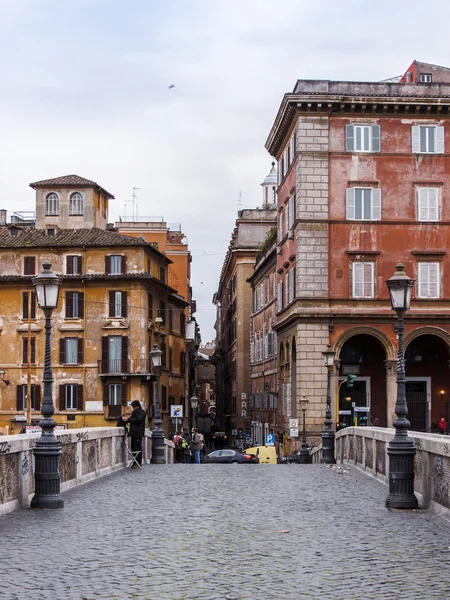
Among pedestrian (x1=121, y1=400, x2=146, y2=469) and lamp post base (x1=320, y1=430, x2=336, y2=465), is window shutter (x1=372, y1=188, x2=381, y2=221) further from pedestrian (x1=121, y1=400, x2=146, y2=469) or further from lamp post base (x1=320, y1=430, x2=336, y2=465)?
pedestrian (x1=121, y1=400, x2=146, y2=469)

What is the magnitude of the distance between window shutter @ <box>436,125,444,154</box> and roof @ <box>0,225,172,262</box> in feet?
71.5

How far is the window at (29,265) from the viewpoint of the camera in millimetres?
66750

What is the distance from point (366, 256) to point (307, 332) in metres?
4.71

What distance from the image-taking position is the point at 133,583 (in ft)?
32.7

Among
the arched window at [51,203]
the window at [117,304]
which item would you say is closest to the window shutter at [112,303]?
the window at [117,304]

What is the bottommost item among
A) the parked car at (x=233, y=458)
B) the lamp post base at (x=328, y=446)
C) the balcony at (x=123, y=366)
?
the parked car at (x=233, y=458)

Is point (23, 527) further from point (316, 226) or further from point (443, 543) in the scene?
point (316, 226)

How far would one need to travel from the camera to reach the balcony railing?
64.5m

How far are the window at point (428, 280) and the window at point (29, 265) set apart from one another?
2683 cm

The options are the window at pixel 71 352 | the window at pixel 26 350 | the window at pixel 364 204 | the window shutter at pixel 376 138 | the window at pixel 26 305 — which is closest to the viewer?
the window at pixel 364 204

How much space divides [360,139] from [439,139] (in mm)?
3986

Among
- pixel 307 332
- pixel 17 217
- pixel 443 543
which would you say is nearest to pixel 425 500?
pixel 443 543

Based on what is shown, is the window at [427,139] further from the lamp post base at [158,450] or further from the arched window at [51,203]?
the arched window at [51,203]

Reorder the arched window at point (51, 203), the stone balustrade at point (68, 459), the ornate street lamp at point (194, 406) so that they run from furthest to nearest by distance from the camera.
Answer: the arched window at point (51, 203), the ornate street lamp at point (194, 406), the stone balustrade at point (68, 459)
